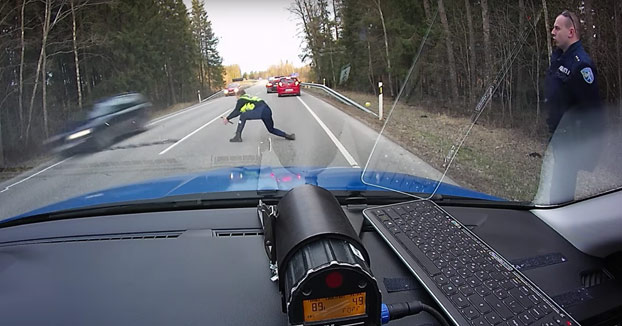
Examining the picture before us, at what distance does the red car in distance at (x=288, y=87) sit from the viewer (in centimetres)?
1004

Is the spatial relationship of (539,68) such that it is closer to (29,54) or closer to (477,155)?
(477,155)

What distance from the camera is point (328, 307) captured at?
1.14 m

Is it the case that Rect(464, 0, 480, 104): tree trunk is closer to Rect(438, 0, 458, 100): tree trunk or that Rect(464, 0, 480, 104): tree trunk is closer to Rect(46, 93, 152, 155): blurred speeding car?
Rect(438, 0, 458, 100): tree trunk

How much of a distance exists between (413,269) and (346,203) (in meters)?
0.91

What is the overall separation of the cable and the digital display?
0.77 ft

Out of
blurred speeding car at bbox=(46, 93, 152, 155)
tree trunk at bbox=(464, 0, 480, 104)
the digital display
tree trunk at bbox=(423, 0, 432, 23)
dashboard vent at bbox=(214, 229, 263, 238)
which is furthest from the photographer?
blurred speeding car at bbox=(46, 93, 152, 155)

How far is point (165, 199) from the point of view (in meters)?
2.66

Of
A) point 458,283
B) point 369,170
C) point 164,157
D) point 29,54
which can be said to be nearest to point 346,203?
point 369,170

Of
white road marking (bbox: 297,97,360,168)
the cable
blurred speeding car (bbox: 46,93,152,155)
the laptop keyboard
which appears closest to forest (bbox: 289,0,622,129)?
the laptop keyboard

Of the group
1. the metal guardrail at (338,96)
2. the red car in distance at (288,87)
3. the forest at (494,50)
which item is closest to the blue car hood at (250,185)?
the forest at (494,50)

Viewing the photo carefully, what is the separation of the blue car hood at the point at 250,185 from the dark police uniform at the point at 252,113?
10.1 ft

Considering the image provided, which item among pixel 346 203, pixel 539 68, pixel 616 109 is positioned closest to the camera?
pixel 616 109

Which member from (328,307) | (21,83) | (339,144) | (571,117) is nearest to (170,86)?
(21,83)

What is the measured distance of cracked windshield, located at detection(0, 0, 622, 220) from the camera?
7.43 ft
